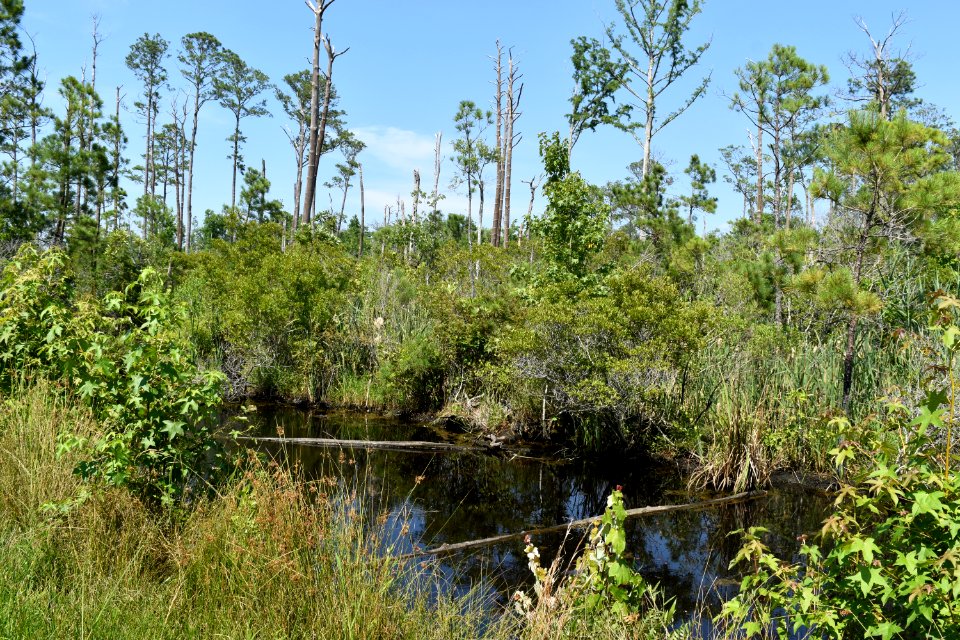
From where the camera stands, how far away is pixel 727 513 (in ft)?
20.4

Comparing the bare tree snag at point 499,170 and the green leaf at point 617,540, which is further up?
the bare tree snag at point 499,170

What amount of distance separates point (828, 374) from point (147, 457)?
22.5ft

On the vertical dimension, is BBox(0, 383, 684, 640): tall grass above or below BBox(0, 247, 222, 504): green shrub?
below

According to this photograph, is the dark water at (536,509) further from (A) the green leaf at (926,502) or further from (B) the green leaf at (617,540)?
(A) the green leaf at (926,502)

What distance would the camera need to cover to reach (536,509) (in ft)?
21.0

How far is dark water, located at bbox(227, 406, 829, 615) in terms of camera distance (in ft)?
15.7

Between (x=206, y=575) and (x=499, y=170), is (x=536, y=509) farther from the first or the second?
(x=499, y=170)

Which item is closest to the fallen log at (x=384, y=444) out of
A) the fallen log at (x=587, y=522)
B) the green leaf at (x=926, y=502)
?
the fallen log at (x=587, y=522)

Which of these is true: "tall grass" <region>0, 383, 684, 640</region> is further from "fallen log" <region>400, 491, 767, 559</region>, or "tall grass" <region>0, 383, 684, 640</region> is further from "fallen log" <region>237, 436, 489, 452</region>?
"fallen log" <region>237, 436, 489, 452</region>

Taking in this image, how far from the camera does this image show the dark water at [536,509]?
4773 millimetres

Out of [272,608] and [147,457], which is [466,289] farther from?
[272,608]

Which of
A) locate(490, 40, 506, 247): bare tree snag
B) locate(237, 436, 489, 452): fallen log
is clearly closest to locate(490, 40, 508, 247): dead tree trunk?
locate(490, 40, 506, 247): bare tree snag

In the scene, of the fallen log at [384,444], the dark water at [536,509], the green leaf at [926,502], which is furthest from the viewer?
the fallen log at [384,444]

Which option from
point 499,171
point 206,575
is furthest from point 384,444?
point 499,171
